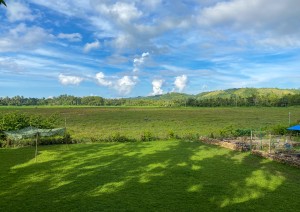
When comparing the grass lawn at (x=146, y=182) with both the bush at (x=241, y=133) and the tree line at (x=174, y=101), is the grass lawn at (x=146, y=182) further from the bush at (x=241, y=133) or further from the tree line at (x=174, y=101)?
the tree line at (x=174, y=101)

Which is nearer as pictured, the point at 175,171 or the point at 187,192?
the point at 187,192

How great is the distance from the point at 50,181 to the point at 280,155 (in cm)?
1184

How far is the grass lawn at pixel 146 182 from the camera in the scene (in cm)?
859

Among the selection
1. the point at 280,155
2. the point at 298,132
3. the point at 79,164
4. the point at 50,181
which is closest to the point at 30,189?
the point at 50,181

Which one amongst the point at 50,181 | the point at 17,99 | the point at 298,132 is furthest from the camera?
the point at 17,99

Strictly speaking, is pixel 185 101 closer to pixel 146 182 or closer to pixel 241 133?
pixel 241 133

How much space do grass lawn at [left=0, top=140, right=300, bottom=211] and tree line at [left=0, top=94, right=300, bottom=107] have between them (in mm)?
109188

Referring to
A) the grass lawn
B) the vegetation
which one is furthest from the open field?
the grass lawn

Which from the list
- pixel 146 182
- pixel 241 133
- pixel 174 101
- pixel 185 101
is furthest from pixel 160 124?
pixel 174 101

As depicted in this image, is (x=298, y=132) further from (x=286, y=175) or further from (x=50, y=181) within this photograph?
(x=50, y=181)

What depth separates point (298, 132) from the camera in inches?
976

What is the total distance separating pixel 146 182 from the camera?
35.8 feet

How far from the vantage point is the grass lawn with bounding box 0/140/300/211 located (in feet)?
28.2

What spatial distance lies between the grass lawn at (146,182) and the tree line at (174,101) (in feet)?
358
